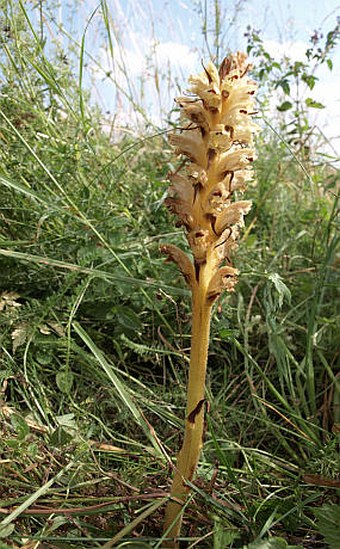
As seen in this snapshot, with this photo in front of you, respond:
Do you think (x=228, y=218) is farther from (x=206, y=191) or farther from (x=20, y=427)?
(x=20, y=427)

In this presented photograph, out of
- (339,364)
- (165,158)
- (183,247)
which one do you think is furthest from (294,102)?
(339,364)

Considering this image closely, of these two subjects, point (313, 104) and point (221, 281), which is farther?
point (313, 104)

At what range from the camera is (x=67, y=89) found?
85.2 inches

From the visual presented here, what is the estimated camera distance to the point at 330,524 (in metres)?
0.92

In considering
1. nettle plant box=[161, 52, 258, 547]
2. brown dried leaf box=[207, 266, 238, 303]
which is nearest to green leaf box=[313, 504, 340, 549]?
nettle plant box=[161, 52, 258, 547]

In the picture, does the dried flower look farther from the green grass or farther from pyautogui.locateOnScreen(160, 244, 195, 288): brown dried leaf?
the green grass

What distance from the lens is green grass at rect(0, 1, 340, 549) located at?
1.03m

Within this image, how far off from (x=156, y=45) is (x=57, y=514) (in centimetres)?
273

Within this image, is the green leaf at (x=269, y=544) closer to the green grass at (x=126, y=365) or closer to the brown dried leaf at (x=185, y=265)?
the green grass at (x=126, y=365)

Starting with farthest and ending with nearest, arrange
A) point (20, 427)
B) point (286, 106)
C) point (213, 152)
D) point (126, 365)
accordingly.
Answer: point (286, 106) → point (126, 365) → point (20, 427) → point (213, 152)

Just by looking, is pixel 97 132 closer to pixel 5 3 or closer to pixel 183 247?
pixel 5 3

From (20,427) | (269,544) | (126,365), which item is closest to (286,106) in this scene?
(126,365)

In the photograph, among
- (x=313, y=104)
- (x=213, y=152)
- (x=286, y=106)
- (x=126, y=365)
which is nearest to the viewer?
(x=213, y=152)

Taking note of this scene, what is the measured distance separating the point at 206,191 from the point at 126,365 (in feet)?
3.31
